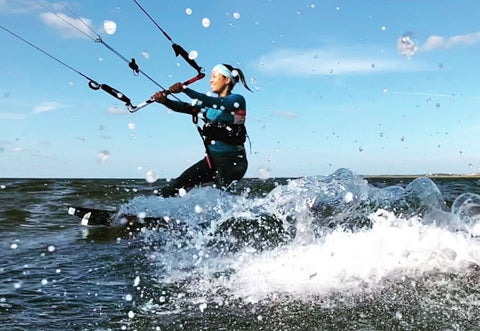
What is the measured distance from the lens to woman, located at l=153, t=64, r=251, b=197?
7285 mm

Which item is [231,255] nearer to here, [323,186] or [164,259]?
[164,259]

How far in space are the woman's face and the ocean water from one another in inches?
72.6

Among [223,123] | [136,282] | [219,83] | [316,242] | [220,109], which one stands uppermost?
[219,83]

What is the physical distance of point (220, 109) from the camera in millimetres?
7316

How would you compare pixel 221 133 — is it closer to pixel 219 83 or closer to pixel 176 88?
pixel 219 83

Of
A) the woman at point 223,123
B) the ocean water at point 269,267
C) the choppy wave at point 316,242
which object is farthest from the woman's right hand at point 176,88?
the ocean water at point 269,267

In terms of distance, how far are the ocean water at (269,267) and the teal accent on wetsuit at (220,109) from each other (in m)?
1.08

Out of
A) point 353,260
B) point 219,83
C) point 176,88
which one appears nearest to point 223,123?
point 219,83

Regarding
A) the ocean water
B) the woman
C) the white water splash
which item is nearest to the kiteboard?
the ocean water

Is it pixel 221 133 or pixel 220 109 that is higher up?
pixel 220 109

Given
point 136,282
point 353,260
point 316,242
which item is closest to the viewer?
point 136,282

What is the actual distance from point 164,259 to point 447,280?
3262 millimetres

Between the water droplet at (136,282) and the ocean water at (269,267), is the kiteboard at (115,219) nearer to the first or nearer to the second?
the ocean water at (269,267)

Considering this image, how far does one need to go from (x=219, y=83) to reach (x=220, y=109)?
50 cm
